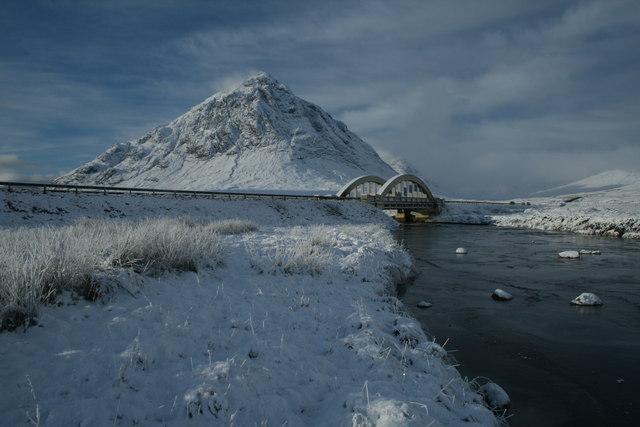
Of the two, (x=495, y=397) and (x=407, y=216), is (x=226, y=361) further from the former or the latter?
(x=407, y=216)

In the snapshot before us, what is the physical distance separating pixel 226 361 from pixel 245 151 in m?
130

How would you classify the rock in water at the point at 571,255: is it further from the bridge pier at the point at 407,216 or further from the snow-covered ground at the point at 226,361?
the bridge pier at the point at 407,216

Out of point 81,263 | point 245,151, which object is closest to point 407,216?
point 81,263

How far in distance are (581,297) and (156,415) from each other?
400 inches

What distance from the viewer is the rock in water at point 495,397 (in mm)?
4102

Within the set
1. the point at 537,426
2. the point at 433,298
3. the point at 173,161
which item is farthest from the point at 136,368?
the point at 173,161

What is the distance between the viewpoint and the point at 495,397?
13.7 ft

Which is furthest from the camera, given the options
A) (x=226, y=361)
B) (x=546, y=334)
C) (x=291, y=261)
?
(x=291, y=261)

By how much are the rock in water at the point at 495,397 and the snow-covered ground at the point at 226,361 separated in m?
0.29

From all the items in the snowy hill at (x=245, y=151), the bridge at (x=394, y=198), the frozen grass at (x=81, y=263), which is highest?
the snowy hill at (x=245, y=151)

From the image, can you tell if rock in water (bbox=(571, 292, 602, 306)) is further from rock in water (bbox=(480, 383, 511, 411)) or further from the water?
rock in water (bbox=(480, 383, 511, 411))

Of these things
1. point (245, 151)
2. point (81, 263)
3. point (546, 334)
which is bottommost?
point (546, 334)

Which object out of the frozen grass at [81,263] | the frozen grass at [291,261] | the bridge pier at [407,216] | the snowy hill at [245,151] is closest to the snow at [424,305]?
the frozen grass at [291,261]

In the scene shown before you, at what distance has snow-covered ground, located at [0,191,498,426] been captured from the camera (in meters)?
2.80
